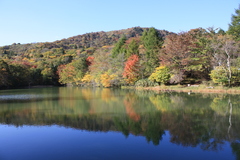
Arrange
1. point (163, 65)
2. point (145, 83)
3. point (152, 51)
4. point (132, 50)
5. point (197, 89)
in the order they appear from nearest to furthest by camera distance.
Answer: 1. point (197, 89)
2. point (163, 65)
3. point (145, 83)
4. point (152, 51)
5. point (132, 50)

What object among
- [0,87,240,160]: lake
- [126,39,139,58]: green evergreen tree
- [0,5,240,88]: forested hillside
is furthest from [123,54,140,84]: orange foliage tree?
[0,87,240,160]: lake

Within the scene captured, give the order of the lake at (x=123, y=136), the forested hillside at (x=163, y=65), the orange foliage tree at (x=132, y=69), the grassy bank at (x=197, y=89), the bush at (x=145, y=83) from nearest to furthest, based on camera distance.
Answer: the lake at (x=123, y=136) → the grassy bank at (x=197, y=89) → the forested hillside at (x=163, y=65) → the bush at (x=145, y=83) → the orange foliage tree at (x=132, y=69)

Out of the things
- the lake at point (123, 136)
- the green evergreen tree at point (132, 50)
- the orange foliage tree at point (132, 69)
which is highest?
the green evergreen tree at point (132, 50)

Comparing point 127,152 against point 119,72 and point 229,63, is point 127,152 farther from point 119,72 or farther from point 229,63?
point 119,72

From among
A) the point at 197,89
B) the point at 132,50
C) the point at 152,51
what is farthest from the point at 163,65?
the point at 132,50

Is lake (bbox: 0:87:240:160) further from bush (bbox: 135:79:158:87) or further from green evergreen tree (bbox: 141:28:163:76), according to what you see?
green evergreen tree (bbox: 141:28:163:76)

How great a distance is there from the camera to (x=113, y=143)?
7812 millimetres

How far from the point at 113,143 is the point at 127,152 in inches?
41.1

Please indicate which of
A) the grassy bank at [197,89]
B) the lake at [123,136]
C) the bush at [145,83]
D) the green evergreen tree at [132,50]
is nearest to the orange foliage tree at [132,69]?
the bush at [145,83]

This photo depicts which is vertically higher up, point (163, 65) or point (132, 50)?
point (132, 50)

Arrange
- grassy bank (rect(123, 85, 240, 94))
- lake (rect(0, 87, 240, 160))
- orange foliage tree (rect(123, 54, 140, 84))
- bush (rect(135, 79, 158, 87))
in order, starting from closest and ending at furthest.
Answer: lake (rect(0, 87, 240, 160)), grassy bank (rect(123, 85, 240, 94)), bush (rect(135, 79, 158, 87)), orange foliage tree (rect(123, 54, 140, 84))

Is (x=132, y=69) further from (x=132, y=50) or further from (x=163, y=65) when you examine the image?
(x=132, y=50)

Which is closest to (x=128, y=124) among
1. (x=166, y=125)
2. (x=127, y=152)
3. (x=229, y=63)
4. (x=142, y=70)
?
(x=166, y=125)

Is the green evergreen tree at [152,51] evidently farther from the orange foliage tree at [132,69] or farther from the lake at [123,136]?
the lake at [123,136]
